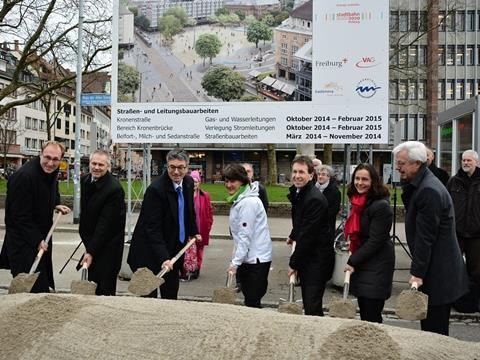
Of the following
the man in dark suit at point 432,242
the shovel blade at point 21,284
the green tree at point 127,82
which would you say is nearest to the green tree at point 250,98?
the green tree at point 127,82

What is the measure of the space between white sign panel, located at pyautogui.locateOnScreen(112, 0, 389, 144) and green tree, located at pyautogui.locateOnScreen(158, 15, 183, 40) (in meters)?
0.07

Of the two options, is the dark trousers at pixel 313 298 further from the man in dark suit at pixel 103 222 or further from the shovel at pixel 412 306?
the man in dark suit at pixel 103 222

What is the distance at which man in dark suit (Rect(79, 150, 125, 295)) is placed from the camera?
4512 mm

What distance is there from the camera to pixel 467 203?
6336 mm

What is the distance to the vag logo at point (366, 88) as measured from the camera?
296 inches

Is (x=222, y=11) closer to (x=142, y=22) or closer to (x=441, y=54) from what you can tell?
(x=142, y=22)

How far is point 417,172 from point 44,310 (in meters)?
2.47

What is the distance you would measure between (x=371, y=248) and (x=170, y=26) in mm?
5743

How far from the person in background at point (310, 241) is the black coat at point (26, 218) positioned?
6.69 feet

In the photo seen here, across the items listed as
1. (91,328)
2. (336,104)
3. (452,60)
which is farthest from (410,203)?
(452,60)

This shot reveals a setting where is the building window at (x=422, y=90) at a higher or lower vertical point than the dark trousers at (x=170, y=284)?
higher

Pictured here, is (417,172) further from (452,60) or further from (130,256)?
(452,60)

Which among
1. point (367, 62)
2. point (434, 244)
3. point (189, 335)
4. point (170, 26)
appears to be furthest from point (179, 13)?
point (189, 335)

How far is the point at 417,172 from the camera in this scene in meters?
3.68
